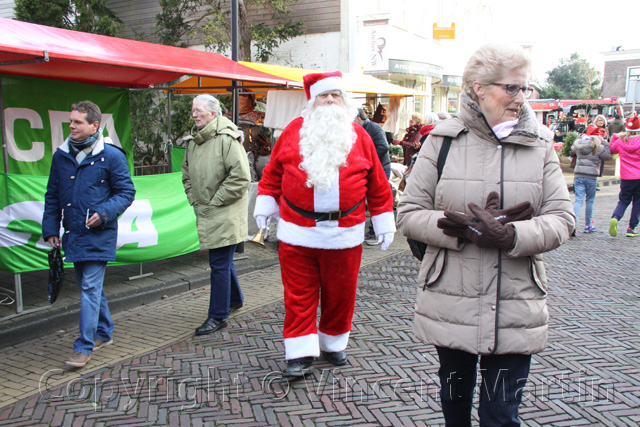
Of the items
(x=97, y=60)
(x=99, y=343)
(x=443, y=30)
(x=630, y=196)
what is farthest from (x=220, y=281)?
(x=443, y=30)

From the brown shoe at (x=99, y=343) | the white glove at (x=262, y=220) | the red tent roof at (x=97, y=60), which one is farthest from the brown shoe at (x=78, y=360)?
the red tent roof at (x=97, y=60)

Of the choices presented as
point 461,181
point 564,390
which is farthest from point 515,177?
point 564,390

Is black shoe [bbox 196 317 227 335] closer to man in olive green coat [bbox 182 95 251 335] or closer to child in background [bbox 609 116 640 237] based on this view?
man in olive green coat [bbox 182 95 251 335]

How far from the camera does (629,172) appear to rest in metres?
8.84

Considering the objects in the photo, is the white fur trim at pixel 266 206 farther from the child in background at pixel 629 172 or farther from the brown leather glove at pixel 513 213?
the child in background at pixel 629 172

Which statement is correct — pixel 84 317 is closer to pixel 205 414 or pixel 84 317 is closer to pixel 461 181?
pixel 205 414

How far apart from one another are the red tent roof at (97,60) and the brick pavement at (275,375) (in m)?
2.39

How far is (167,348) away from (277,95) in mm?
5502

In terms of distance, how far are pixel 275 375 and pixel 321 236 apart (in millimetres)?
1078

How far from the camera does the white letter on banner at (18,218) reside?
4.82m

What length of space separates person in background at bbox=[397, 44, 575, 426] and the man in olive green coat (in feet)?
8.54

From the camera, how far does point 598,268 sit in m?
6.99

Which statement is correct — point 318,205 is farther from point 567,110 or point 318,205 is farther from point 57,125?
point 567,110

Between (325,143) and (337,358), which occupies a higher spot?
(325,143)
